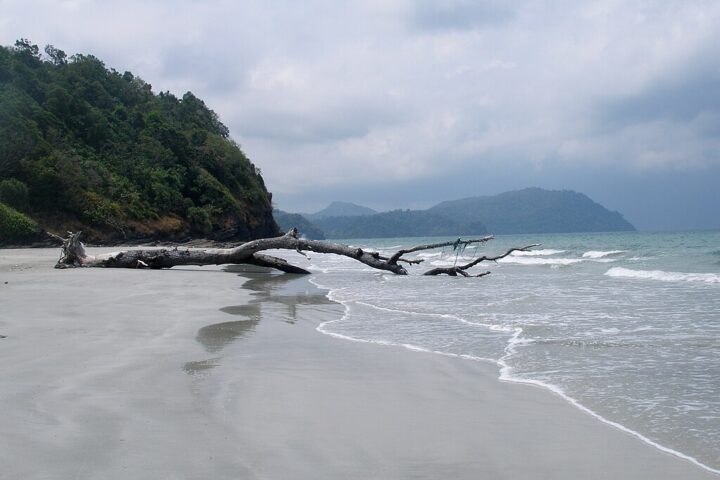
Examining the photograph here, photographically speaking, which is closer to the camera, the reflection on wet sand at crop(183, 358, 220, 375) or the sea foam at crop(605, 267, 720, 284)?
the reflection on wet sand at crop(183, 358, 220, 375)

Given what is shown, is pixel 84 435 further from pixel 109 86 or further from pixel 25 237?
pixel 109 86

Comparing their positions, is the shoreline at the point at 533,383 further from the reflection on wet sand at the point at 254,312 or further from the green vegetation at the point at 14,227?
the green vegetation at the point at 14,227

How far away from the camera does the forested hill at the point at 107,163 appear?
3831cm

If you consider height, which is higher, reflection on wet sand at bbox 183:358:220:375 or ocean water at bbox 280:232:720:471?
reflection on wet sand at bbox 183:358:220:375

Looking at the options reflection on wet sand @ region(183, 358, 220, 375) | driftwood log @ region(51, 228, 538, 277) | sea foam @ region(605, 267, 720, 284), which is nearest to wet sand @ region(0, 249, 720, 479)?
reflection on wet sand @ region(183, 358, 220, 375)

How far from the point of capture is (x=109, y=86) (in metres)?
61.7

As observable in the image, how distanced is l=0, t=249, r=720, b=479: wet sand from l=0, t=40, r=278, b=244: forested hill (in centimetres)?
3137

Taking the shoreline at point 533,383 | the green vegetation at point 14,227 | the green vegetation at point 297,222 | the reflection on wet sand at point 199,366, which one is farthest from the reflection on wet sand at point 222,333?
the green vegetation at point 297,222

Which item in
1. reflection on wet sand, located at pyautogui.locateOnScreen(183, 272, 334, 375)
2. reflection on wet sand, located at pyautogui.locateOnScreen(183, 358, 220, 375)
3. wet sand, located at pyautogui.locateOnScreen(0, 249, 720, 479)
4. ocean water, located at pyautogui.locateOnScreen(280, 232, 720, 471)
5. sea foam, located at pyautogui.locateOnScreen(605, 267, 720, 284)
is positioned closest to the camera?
wet sand, located at pyautogui.locateOnScreen(0, 249, 720, 479)

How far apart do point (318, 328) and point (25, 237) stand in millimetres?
30942

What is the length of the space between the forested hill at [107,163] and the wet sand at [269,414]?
31.4m

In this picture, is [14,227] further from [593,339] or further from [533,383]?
[533,383]

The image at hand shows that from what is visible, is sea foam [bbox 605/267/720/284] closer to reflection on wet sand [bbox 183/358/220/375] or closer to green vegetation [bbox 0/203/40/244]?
reflection on wet sand [bbox 183/358/220/375]

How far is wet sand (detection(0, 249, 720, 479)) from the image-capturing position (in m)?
3.14
